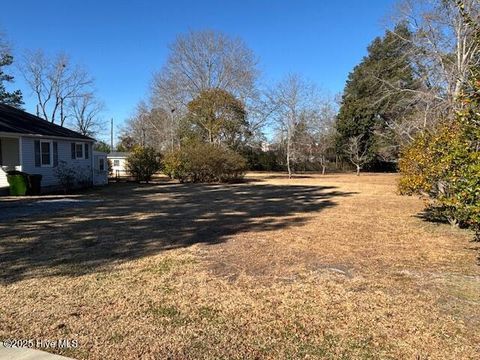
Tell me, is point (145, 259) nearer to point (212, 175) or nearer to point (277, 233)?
point (277, 233)

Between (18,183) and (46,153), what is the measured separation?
2.99 m

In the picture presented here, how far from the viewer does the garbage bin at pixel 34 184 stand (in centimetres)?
1411

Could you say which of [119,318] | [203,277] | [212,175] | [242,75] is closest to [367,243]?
[203,277]

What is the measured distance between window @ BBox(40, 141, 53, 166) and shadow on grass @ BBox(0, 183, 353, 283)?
6.00 meters

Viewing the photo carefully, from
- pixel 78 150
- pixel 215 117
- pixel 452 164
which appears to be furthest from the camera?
pixel 215 117

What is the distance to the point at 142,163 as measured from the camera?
22438 millimetres

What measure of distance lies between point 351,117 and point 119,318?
37.2 m

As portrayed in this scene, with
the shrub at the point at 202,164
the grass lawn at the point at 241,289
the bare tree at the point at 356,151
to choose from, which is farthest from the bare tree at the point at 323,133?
the grass lawn at the point at 241,289

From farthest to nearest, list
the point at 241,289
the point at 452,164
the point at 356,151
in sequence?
the point at 356,151, the point at 452,164, the point at 241,289

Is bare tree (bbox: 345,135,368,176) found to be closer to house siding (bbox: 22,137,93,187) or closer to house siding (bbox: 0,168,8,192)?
house siding (bbox: 22,137,93,187)

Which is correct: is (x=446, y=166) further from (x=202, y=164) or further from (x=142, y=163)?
(x=142, y=163)

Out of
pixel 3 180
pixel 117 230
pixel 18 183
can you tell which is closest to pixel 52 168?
pixel 3 180

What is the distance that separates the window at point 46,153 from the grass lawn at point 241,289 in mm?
8973

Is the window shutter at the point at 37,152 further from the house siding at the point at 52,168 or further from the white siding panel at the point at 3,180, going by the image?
the white siding panel at the point at 3,180
